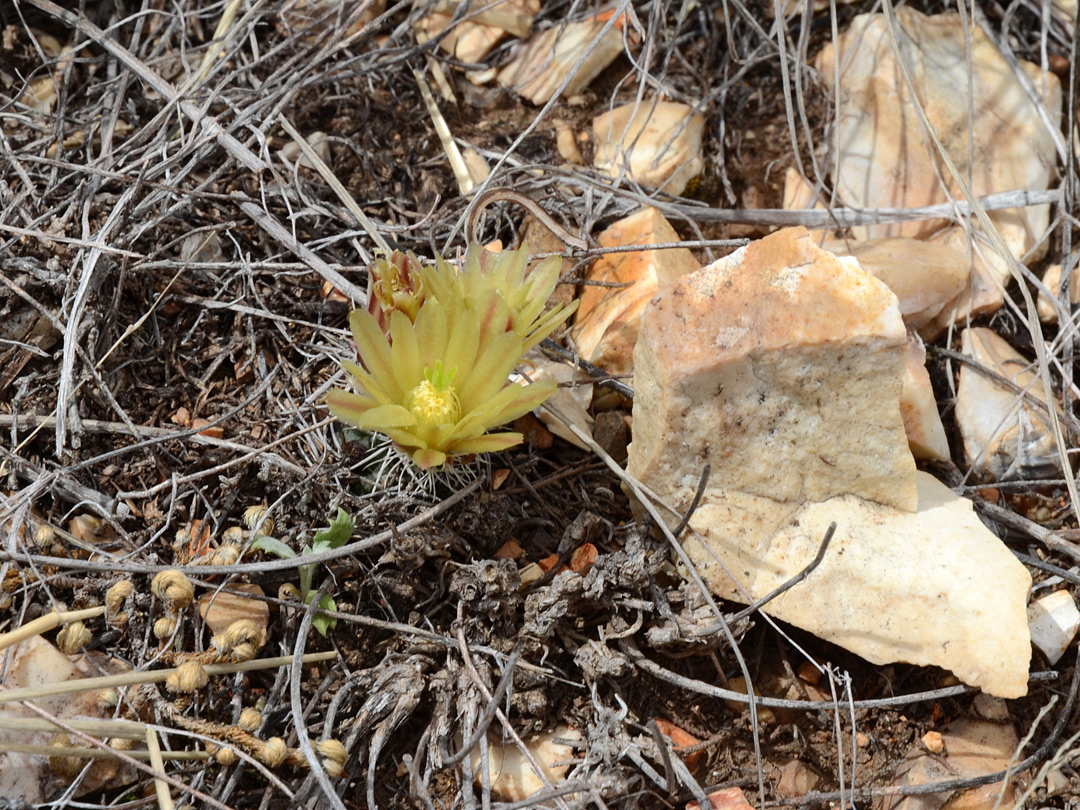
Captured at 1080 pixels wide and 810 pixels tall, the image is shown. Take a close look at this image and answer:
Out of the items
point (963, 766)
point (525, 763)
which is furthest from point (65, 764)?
point (963, 766)

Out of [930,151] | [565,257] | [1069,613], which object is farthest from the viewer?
[930,151]

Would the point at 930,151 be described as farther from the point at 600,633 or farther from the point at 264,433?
the point at 264,433

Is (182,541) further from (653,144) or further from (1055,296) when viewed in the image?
(1055,296)

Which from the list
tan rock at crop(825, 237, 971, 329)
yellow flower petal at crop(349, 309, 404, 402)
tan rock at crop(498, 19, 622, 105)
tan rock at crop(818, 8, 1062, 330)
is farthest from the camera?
tan rock at crop(498, 19, 622, 105)

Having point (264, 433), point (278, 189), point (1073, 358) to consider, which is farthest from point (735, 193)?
point (264, 433)

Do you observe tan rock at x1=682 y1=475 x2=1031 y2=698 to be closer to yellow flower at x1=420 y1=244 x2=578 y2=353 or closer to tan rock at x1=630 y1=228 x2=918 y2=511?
tan rock at x1=630 y1=228 x2=918 y2=511

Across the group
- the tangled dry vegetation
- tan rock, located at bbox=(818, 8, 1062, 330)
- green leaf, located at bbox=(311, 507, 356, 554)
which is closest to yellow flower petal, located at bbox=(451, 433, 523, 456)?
the tangled dry vegetation
